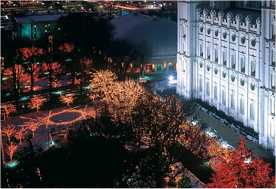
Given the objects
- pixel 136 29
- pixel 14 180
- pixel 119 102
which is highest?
pixel 136 29

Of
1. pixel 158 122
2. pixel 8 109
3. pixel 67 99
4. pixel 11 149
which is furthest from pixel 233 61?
pixel 8 109

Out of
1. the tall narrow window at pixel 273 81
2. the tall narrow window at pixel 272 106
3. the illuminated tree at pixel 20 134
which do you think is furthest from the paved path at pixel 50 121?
the tall narrow window at pixel 273 81

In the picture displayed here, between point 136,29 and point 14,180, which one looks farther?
point 136,29

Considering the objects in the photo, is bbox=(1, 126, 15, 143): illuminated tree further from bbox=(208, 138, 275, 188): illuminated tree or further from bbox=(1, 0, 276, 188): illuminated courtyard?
bbox=(208, 138, 275, 188): illuminated tree

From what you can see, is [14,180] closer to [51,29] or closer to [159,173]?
[159,173]

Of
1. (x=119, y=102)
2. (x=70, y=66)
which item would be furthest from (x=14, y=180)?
(x=70, y=66)

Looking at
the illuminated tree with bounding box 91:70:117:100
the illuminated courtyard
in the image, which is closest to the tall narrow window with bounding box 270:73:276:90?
the illuminated courtyard

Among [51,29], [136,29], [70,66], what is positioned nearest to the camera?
[70,66]
